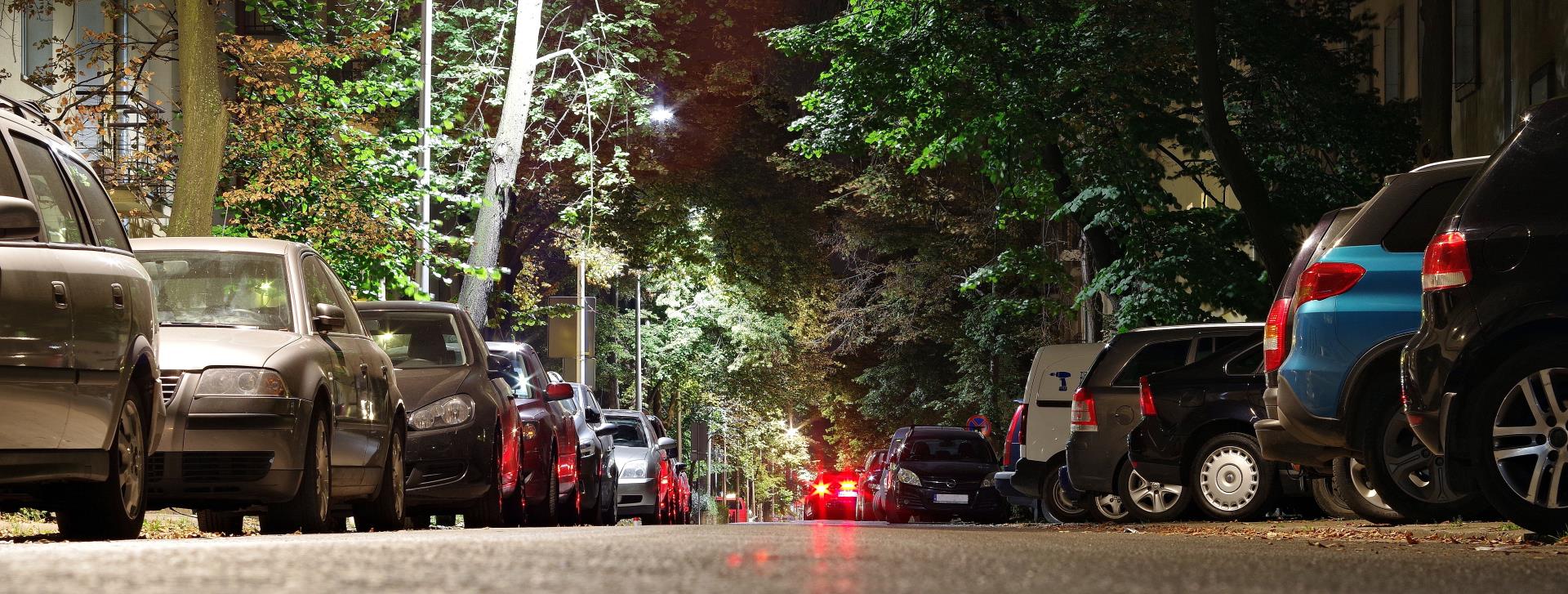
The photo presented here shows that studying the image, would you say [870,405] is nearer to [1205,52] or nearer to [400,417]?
[1205,52]

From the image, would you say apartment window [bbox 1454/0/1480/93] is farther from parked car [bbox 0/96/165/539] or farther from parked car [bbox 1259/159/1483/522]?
parked car [bbox 0/96/165/539]

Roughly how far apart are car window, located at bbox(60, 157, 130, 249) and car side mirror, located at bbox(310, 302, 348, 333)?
4.93 ft

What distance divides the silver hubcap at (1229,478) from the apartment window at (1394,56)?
14.9 m

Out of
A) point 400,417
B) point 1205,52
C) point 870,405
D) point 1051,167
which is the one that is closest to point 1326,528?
point 400,417

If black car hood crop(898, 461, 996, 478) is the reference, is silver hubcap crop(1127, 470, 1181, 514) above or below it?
above

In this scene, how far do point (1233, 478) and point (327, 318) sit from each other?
291 inches

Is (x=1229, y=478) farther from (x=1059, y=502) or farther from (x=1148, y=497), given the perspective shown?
(x=1059, y=502)

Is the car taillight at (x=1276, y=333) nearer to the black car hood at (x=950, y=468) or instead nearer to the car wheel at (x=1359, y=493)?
the car wheel at (x=1359, y=493)

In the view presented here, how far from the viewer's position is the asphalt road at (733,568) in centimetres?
518

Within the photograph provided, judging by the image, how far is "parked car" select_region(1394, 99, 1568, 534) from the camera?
873 cm

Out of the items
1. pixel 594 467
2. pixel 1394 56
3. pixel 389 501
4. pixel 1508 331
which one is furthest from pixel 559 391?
pixel 1394 56

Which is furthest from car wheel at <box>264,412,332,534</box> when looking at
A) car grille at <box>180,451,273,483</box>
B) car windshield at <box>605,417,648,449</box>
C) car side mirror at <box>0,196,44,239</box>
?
car windshield at <box>605,417,648,449</box>

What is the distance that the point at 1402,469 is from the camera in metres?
11.2

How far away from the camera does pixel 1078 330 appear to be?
54.0 meters
